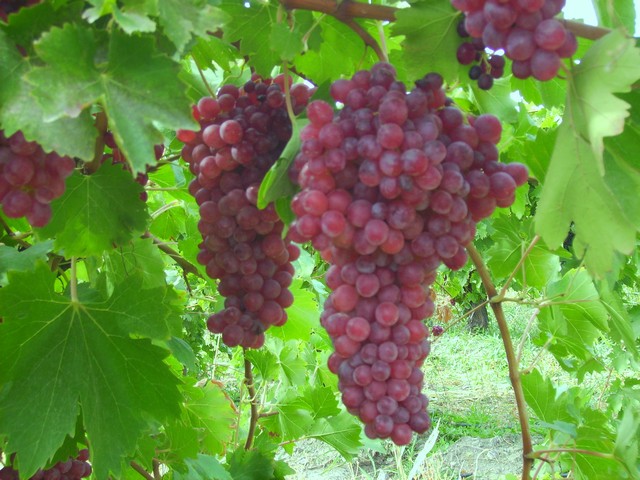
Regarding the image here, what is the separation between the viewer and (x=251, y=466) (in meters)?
1.37

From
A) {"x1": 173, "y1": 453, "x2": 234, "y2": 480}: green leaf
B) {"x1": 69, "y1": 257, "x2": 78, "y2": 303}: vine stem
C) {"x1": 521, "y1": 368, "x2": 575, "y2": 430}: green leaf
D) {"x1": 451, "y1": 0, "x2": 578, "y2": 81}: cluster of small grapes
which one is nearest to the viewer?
{"x1": 451, "y1": 0, "x2": 578, "y2": 81}: cluster of small grapes

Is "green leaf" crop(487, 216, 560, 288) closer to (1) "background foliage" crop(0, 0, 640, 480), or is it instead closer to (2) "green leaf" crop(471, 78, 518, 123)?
(1) "background foliage" crop(0, 0, 640, 480)

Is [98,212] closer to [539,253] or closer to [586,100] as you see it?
[586,100]

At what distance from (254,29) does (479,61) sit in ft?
0.92

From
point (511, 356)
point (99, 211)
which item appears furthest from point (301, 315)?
point (99, 211)

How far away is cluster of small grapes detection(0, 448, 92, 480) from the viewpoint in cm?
103

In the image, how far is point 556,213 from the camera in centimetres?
62

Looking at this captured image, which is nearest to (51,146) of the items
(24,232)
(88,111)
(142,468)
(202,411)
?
(88,111)

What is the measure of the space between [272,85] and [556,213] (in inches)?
13.7

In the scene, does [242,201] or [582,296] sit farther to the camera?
[582,296]

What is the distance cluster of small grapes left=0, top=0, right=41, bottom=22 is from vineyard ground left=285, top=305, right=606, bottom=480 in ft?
9.28

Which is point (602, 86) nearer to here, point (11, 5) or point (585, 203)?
point (585, 203)

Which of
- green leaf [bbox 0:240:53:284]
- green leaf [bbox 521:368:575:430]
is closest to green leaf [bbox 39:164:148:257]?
green leaf [bbox 0:240:53:284]

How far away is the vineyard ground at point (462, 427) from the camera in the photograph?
433cm
